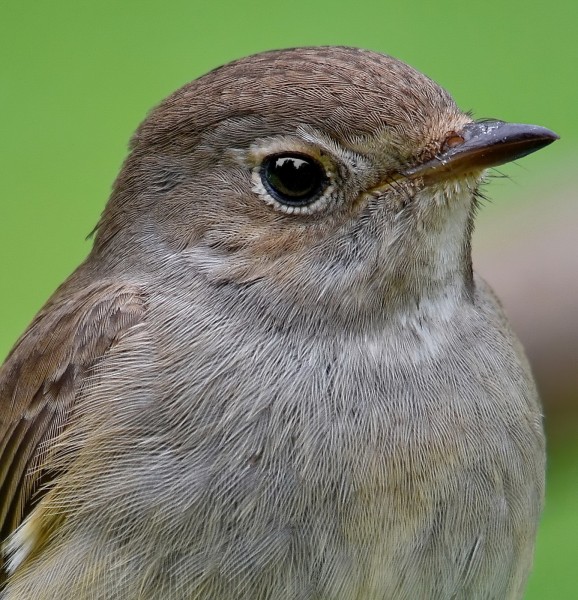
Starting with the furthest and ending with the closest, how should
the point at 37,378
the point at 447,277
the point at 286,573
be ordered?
the point at 37,378 < the point at 447,277 < the point at 286,573

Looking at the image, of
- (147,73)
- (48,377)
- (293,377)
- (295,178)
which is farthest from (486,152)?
(147,73)

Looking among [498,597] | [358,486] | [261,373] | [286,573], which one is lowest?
[498,597]

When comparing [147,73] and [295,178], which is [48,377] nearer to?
[295,178]

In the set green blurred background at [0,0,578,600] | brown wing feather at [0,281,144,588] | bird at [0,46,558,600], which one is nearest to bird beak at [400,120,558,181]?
bird at [0,46,558,600]

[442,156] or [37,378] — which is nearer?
[442,156]

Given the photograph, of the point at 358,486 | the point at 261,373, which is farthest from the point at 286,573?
the point at 261,373

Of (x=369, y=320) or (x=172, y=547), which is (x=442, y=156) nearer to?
(x=369, y=320)
